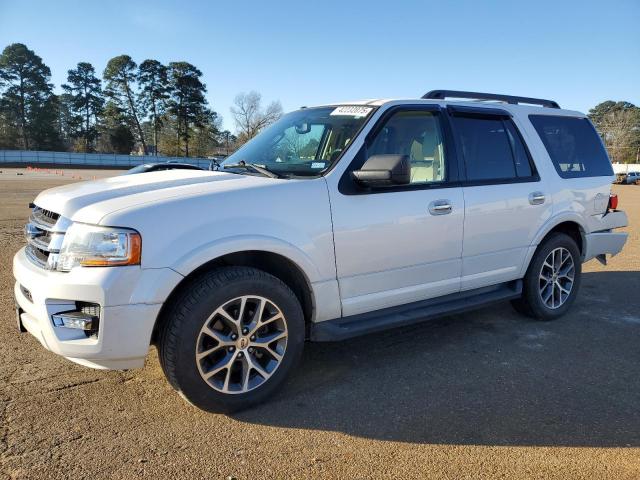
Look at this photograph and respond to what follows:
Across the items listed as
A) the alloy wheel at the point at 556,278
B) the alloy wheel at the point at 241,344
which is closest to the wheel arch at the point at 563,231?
the alloy wheel at the point at 556,278

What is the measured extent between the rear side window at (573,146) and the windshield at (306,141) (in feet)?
6.96

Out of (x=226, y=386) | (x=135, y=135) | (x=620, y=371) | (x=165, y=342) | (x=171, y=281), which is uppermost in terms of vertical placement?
(x=135, y=135)

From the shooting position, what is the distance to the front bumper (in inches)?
Result: 103

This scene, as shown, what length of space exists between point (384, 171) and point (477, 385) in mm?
1669

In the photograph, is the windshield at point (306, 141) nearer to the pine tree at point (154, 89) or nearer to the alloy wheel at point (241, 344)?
the alloy wheel at point (241, 344)

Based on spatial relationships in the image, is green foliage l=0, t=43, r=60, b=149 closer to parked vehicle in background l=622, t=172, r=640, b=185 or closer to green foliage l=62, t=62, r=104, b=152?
green foliage l=62, t=62, r=104, b=152

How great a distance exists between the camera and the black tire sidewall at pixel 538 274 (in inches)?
187

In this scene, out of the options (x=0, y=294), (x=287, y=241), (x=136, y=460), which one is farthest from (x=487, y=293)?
(x=0, y=294)

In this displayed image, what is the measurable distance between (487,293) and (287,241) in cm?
221

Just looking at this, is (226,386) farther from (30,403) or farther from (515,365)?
(515,365)

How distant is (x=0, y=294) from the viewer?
5.28 meters

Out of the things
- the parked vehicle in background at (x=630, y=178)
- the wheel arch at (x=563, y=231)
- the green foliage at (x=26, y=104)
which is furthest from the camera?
the green foliage at (x=26, y=104)

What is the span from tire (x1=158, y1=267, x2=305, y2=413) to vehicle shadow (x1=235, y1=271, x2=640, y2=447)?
0.21 m

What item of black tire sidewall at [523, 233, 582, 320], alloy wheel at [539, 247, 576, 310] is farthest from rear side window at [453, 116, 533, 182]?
alloy wheel at [539, 247, 576, 310]
